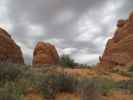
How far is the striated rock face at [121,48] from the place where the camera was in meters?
42.4

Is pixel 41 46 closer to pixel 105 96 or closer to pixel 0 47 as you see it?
pixel 0 47

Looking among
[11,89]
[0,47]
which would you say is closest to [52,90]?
[11,89]

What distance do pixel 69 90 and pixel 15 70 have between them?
273 centimetres

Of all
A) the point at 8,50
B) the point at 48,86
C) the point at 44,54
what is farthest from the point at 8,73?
the point at 44,54

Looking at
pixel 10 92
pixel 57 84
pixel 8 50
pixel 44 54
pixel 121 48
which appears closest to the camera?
pixel 10 92

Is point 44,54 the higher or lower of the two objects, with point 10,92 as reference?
higher

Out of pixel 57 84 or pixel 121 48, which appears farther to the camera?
pixel 121 48

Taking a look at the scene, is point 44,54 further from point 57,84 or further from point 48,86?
point 48,86

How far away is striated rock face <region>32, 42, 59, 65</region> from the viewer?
44188 millimetres

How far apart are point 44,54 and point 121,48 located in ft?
43.9

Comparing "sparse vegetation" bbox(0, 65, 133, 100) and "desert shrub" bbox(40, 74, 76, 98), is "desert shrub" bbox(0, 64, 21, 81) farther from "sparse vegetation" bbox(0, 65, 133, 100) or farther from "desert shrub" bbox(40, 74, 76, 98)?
"desert shrub" bbox(40, 74, 76, 98)

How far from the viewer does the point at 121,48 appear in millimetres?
44531

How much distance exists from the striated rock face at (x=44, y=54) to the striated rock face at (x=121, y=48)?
29.6 feet

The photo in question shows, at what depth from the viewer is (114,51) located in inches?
1793
